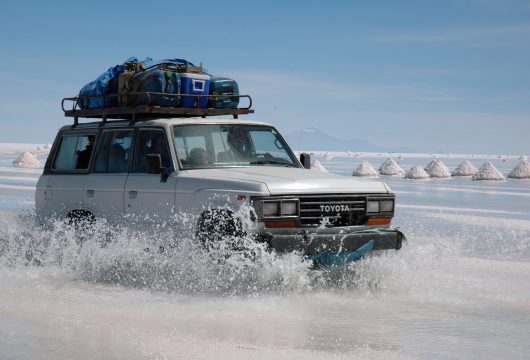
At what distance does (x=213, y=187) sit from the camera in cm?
786

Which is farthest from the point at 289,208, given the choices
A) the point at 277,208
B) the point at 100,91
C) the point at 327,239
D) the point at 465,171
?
the point at 465,171

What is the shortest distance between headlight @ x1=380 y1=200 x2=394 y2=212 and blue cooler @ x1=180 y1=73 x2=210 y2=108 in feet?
8.92

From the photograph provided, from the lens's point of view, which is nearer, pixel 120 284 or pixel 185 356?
pixel 185 356

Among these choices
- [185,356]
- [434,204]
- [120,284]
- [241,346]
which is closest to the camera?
[185,356]

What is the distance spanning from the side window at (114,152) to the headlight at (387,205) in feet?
9.92

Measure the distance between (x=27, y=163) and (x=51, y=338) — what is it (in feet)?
150

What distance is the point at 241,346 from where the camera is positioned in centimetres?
566

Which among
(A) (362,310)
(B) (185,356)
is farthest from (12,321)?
(A) (362,310)

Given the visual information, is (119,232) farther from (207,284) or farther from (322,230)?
(322,230)

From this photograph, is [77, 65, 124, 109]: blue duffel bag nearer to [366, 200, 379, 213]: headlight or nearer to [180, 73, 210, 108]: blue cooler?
[180, 73, 210, 108]: blue cooler

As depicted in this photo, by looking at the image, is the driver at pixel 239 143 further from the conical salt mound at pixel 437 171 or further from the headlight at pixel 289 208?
the conical salt mound at pixel 437 171

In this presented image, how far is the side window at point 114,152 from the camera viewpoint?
9.25 m

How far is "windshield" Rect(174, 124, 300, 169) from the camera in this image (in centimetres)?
864

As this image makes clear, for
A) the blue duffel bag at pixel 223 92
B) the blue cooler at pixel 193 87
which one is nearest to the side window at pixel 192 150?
the blue cooler at pixel 193 87
